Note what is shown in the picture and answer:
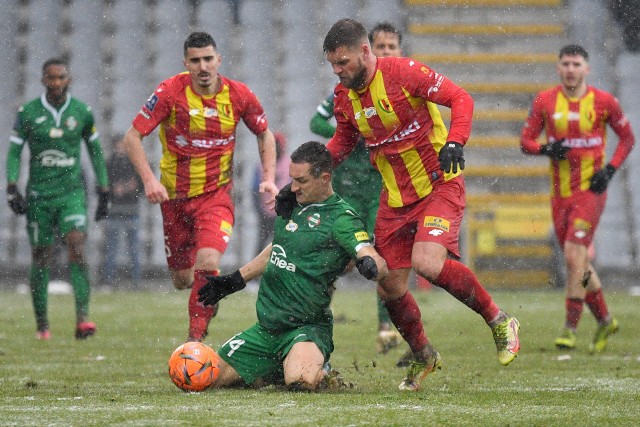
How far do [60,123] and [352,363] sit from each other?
13.1 ft

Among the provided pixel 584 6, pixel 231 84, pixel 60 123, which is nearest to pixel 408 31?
pixel 584 6

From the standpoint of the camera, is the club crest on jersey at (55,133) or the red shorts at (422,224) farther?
the club crest on jersey at (55,133)

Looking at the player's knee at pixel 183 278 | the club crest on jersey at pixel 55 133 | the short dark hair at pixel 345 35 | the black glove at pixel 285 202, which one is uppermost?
the short dark hair at pixel 345 35

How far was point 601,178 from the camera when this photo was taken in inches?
373

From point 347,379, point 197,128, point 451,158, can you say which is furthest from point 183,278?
point 451,158

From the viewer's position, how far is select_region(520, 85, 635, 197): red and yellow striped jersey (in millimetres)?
9758

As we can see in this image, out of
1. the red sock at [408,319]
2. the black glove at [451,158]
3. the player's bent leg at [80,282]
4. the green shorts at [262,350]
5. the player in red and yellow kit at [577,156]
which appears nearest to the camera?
the black glove at [451,158]

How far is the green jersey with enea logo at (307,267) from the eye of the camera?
6359mm

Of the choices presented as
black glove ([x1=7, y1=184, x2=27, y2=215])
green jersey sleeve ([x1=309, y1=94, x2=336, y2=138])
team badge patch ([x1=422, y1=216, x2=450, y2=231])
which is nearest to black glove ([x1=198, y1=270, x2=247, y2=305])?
team badge patch ([x1=422, y1=216, x2=450, y2=231])

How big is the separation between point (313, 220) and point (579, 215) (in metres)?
3.86

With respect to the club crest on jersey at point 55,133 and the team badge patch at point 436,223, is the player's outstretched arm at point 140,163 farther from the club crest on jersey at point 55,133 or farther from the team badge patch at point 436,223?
the club crest on jersey at point 55,133

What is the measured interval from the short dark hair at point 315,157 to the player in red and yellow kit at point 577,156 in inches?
146

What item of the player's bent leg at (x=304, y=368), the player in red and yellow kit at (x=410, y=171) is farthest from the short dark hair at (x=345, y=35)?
the player's bent leg at (x=304, y=368)

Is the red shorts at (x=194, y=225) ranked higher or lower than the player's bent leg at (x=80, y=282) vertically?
higher
